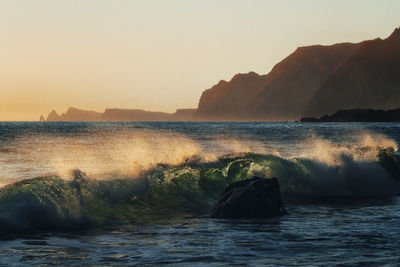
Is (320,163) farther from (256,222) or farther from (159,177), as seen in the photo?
(256,222)

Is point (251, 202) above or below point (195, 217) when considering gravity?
above

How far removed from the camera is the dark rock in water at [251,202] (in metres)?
14.7

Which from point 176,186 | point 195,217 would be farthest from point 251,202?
point 176,186

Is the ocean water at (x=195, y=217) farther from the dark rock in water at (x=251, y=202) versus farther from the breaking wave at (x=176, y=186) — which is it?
the dark rock in water at (x=251, y=202)

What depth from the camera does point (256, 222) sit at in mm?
13852

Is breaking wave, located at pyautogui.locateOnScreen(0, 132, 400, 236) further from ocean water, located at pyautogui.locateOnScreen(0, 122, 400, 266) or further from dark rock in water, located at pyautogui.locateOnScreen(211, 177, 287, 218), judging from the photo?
dark rock in water, located at pyautogui.locateOnScreen(211, 177, 287, 218)

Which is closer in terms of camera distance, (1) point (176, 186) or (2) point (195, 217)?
(2) point (195, 217)

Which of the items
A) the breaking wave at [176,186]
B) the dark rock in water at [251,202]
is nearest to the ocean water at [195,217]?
the breaking wave at [176,186]

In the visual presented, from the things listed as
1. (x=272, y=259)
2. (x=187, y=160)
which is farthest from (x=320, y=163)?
(x=272, y=259)

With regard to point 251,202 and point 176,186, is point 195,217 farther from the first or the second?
point 176,186

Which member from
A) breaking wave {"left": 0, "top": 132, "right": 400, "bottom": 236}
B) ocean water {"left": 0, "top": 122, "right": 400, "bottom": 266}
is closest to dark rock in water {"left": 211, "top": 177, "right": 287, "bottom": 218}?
ocean water {"left": 0, "top": 122, "right": 400, "bottom": 266}

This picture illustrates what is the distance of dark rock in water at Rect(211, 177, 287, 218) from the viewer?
1466 centimetres

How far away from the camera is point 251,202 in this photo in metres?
14.8

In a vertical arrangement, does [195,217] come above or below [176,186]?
below
